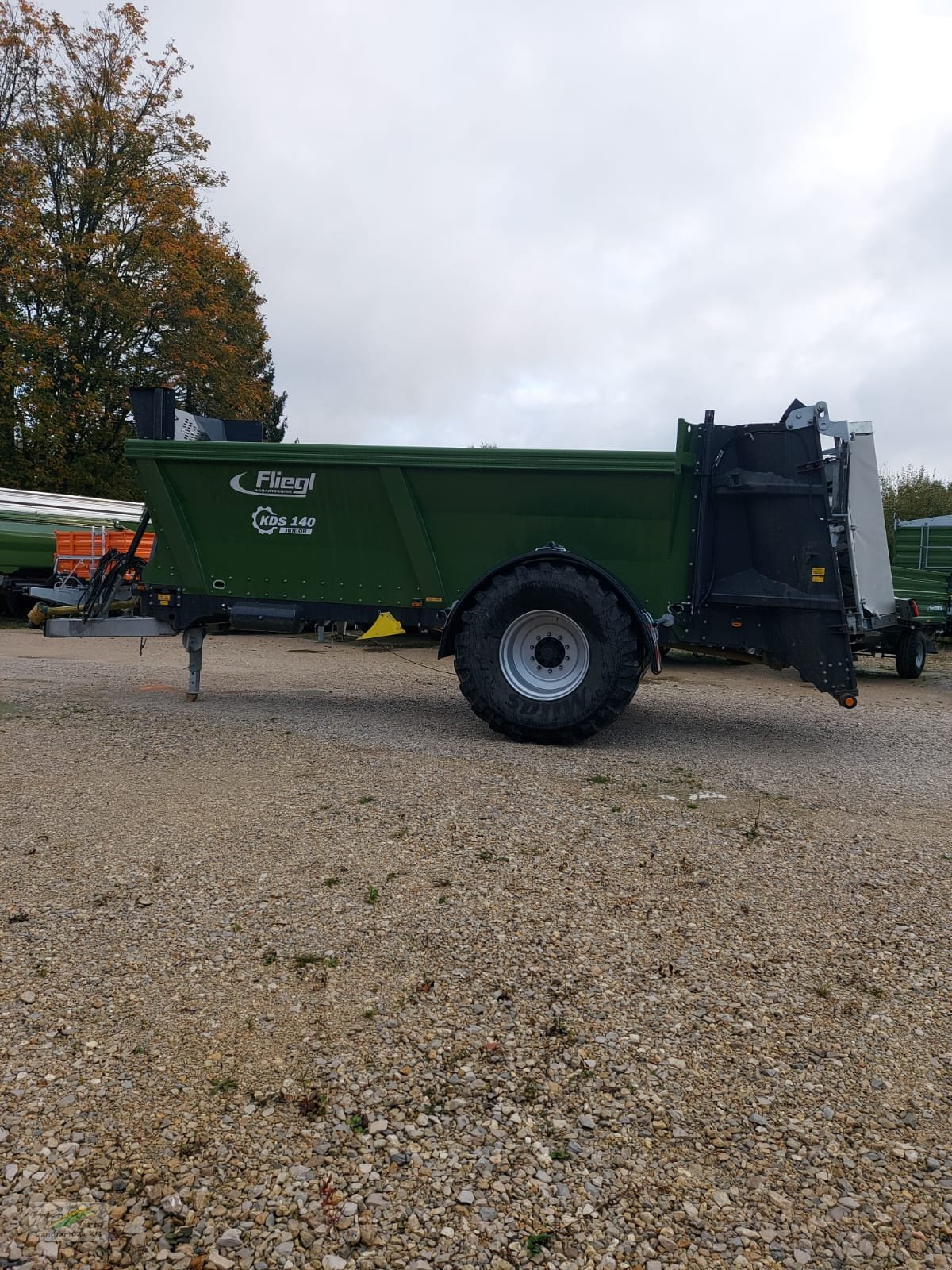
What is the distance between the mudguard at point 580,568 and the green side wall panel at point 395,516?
0.78 ft

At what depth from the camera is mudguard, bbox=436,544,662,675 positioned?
6.71 meters

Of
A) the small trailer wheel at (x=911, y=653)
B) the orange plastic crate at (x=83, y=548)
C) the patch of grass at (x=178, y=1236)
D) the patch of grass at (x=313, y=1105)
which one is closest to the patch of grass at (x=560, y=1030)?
the patch of grass at (x=313, y=1105)

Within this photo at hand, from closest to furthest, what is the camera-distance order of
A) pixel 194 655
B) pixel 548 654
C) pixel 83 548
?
pixel 548 654
pixel 194 655
pixel 83 548

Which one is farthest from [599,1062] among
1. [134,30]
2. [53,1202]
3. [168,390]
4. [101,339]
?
[134,30]

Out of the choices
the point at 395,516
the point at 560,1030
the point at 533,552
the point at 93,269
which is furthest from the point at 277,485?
the point at 93,269

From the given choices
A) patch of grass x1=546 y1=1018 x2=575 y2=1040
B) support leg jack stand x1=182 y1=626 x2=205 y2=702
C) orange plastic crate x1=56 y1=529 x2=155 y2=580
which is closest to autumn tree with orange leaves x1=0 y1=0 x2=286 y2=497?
orange plastic crate x1=56 y1=529 x2=155 y2=580

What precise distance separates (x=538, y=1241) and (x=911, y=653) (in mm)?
11278

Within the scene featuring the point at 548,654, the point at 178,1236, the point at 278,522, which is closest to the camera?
the point at 178,1236

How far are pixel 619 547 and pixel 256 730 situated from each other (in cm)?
311

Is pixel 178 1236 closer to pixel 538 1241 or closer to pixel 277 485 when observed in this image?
pixel 538 1241

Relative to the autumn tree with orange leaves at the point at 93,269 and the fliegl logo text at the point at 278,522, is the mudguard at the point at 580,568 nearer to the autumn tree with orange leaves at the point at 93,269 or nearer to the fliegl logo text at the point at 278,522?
the fliegl logo text at the point at 278,522

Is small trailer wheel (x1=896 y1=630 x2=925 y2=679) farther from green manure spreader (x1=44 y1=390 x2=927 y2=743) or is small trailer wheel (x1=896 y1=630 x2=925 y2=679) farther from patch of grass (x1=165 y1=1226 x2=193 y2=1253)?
patch of grass (x1=165 y1=1226 x2=193 y2=1253)

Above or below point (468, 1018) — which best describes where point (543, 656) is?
above

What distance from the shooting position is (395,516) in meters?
7.45
